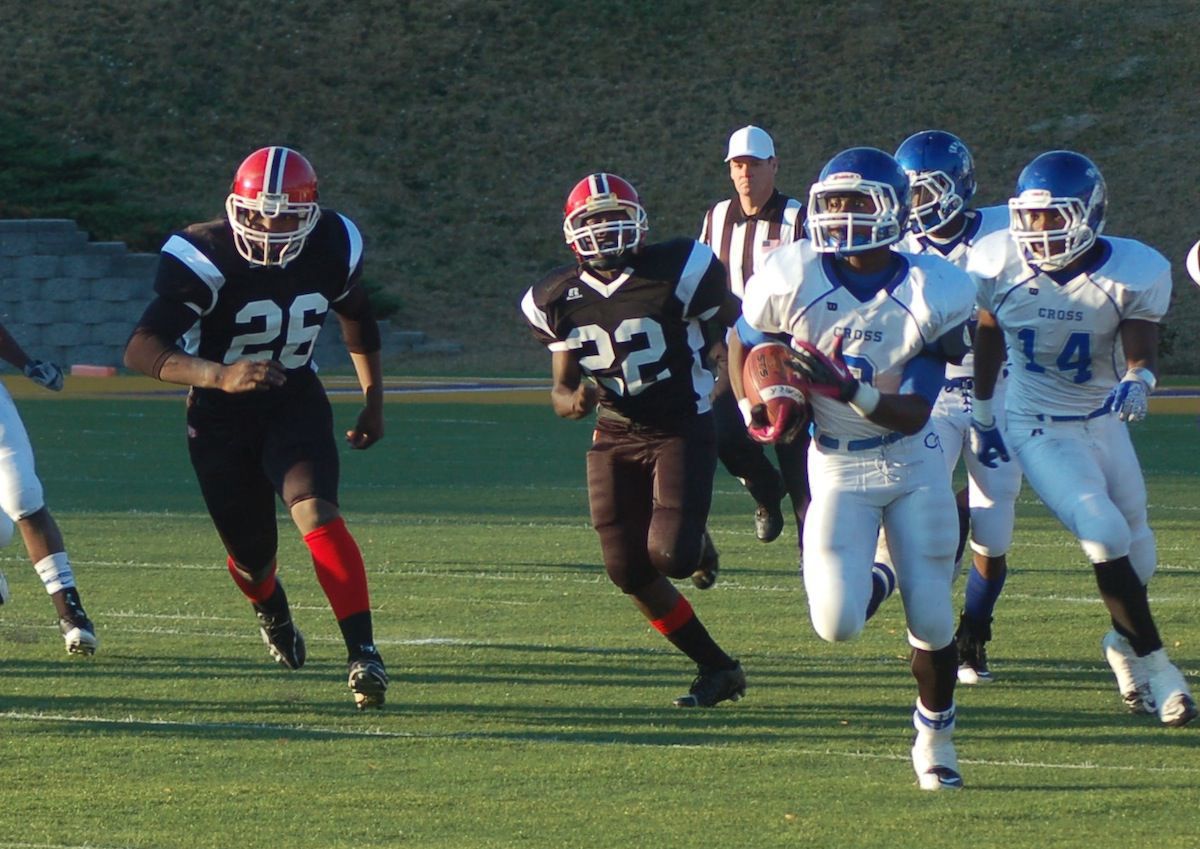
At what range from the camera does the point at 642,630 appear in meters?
7.30

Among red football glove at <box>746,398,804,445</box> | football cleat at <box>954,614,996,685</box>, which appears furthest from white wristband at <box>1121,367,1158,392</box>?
red football glove at <box>746,398,804,445</box>

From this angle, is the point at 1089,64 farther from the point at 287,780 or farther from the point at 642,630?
the point at 287,780

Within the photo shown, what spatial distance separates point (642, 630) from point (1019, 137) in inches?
942

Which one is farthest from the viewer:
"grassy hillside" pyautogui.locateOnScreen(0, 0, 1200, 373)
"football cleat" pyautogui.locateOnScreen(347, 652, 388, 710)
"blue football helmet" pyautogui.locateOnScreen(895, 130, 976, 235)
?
"grassy hillside" pyautogui.locateOnScreen(0, 0, 1200, 373)

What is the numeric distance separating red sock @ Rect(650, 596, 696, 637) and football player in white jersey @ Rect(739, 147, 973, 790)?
3.07ft

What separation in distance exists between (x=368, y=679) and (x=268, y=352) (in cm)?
113

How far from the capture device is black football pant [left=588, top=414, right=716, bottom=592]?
594 centimetres

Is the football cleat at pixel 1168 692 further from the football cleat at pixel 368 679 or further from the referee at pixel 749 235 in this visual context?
Answer: the referee at pixel 749 235

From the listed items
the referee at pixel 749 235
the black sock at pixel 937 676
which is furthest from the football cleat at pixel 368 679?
the referee at pixel 749 235

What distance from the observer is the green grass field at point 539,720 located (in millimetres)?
4590

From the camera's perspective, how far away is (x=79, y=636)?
656 centimetres

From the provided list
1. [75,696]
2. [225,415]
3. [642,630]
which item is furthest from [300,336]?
[642,630]

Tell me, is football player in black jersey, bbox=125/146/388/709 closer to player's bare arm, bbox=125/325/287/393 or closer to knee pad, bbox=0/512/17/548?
player's bare arm, bbox=125/325/287/393

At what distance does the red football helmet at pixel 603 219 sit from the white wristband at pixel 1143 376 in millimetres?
1492
